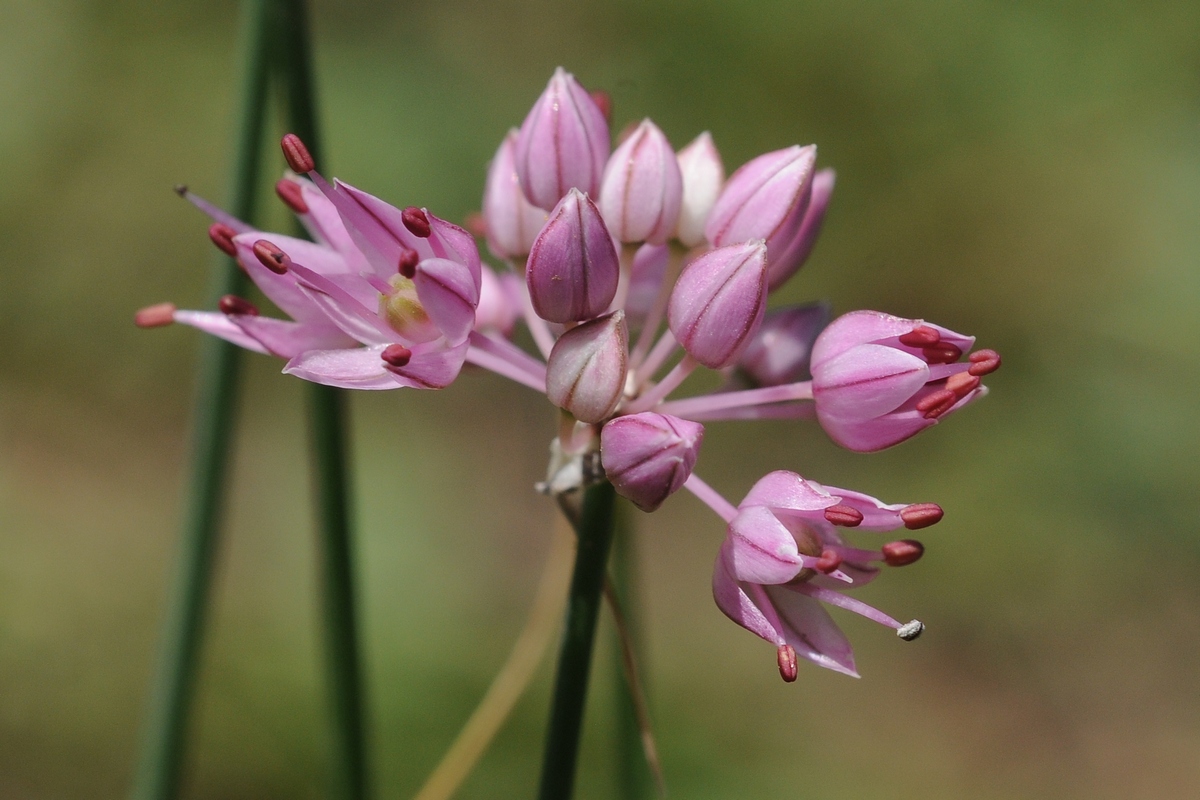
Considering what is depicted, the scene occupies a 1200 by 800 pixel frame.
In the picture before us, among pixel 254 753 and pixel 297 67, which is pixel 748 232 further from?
pixel 254 753

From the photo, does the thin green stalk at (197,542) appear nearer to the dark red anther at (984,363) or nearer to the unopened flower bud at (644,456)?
the unopened flower bud at (644,456)

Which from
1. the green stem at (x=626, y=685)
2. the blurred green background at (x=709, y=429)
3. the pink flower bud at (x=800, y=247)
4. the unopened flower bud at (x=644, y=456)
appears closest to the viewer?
the unopened flower bud at (x=644, y=456)

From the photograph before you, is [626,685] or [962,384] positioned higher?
[962,384]

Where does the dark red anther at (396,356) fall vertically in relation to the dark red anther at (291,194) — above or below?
below

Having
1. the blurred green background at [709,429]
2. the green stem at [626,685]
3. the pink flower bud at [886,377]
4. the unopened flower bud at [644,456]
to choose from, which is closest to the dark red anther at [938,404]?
the pink flower bud at [886,377]

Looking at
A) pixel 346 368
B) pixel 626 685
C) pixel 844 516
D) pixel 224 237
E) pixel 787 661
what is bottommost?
pixel 626 685

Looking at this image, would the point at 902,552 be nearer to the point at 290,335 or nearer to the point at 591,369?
the point at 591,369

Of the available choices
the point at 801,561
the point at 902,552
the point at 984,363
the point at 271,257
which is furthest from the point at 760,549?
the point at 271,257
